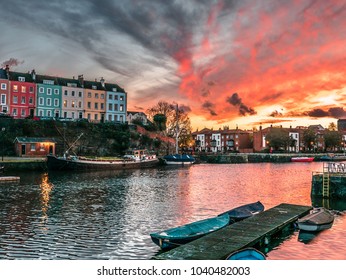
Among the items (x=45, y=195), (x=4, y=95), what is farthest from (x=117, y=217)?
(x=4, y=95)

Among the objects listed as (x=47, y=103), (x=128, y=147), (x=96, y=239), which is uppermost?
(x=47, y=103)

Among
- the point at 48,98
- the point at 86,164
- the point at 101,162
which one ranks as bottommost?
the point at 86,164

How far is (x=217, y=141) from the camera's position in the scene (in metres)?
138

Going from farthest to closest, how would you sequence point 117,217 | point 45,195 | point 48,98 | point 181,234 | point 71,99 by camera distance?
1. point 71,99
2. point 48,98
3. point 45,195
4. point 117,217
5. point 181,234

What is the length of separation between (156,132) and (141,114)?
37.6 metres

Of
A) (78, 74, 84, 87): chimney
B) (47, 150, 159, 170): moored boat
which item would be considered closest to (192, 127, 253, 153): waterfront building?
(78, 74, 84, 87): chimney

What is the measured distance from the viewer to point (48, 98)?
247ft

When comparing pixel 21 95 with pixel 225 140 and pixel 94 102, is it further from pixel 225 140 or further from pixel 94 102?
pixel 225 140

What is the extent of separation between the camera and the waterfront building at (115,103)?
82312 millimetres

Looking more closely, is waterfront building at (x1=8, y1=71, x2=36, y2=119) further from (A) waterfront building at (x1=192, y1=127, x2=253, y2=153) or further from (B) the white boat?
(A) waterfront building at (x1=192, y1=127, x2=253, y2=153)

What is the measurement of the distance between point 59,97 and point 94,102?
760 centimetres

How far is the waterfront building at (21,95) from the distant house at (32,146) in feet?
47.0
